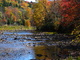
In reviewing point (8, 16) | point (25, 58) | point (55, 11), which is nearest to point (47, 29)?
point (55, 11)

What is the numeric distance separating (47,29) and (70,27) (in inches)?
527

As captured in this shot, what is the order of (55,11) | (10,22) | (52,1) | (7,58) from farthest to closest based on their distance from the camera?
(10,22), (52,1), (55,11), (7,58)

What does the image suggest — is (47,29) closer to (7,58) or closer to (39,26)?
(39,26)

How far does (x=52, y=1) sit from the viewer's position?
70.4m

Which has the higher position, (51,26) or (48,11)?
(48,11)

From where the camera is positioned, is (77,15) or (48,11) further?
(48,11)

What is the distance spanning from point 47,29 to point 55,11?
6878mm

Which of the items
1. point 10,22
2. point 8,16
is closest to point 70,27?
point 10,22

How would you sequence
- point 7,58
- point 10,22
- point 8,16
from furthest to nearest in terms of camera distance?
point 8,16 → point 10,22 → point 7,58

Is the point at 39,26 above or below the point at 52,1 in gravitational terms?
below

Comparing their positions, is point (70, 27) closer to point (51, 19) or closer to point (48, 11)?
point (51, 19)

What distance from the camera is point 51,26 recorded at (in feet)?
195

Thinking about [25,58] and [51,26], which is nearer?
[25,58]

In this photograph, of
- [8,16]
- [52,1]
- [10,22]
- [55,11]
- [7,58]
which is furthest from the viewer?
[8,16]
